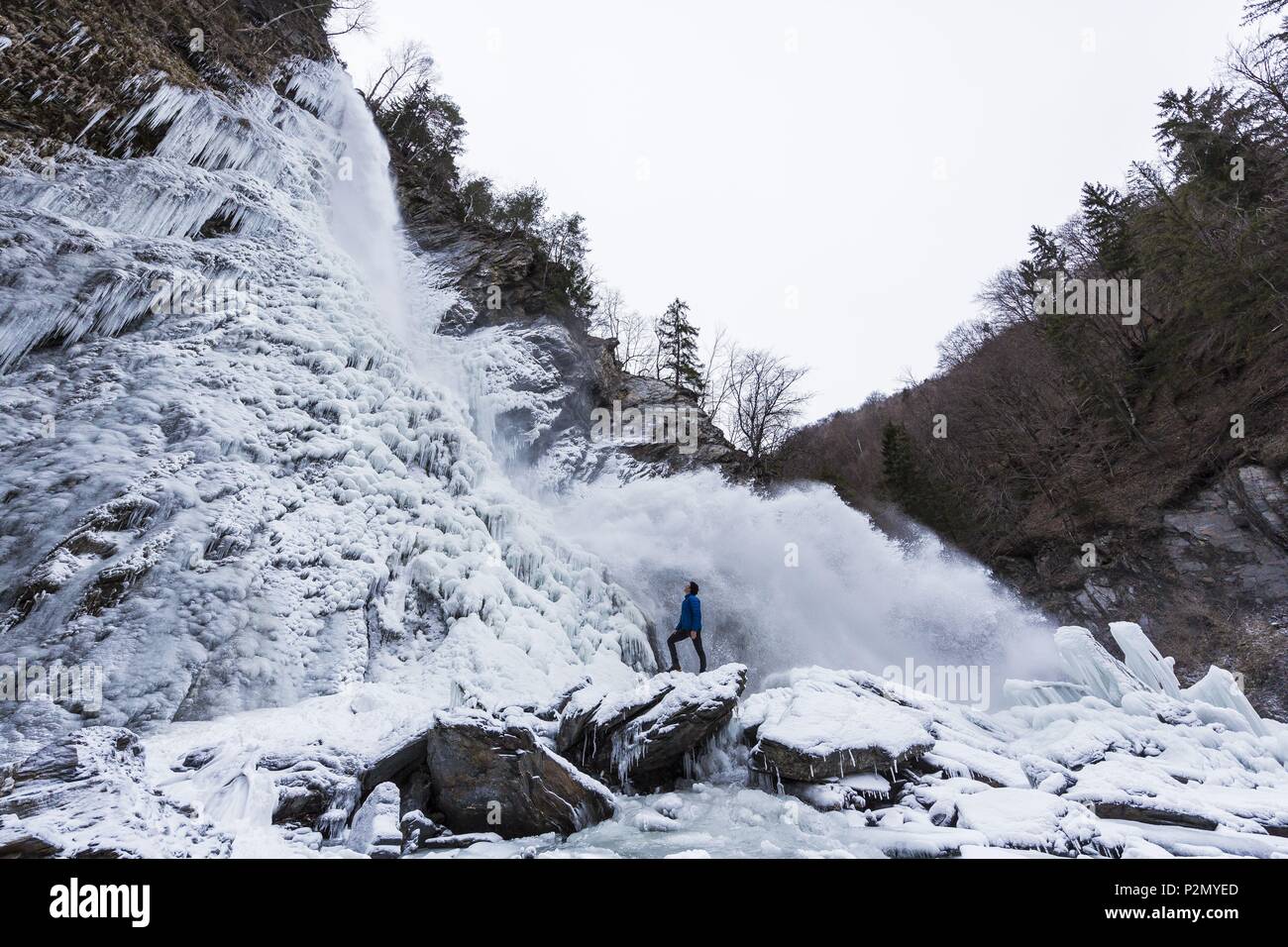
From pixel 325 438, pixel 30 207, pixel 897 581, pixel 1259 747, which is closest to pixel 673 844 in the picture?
pixel 1259 747

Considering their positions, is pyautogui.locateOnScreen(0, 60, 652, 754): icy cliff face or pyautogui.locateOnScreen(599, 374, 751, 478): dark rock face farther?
pyautogui.locateOnScreen(599, 374, 751, 478): dark rock face

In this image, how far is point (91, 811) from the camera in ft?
10.8

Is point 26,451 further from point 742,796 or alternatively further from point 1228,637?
point 1228,637

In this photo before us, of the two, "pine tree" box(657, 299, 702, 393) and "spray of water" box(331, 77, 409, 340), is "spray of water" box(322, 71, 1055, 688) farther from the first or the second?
"pine tree" box(657, 299, 702, 393)

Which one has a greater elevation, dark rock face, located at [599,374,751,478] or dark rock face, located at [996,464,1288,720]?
dark rock face, located at [599,374,751,478]

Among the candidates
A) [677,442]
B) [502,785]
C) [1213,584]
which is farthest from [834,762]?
[1213,584]

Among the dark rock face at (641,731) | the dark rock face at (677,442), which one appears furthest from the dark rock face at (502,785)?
the dark rock face at (677,442)

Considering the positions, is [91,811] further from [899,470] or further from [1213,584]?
[899,470]

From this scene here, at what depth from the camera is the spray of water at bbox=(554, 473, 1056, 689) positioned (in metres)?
12.1

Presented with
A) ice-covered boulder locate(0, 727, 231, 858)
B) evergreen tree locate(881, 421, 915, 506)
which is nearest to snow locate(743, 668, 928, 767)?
ice-covered boulder locate(0, 727, 231, 858)

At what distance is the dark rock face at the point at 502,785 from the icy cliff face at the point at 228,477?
1.80 metres

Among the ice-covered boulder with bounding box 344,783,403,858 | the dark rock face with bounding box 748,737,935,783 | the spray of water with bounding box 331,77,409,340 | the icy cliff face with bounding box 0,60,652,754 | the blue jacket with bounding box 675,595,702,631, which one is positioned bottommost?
the dark rock face with bounding box 748,737,935,783

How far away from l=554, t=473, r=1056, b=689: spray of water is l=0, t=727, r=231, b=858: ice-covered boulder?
27.7ft

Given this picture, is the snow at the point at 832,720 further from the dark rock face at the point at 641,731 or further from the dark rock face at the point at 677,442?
the dark rock face at the point at 677,442
